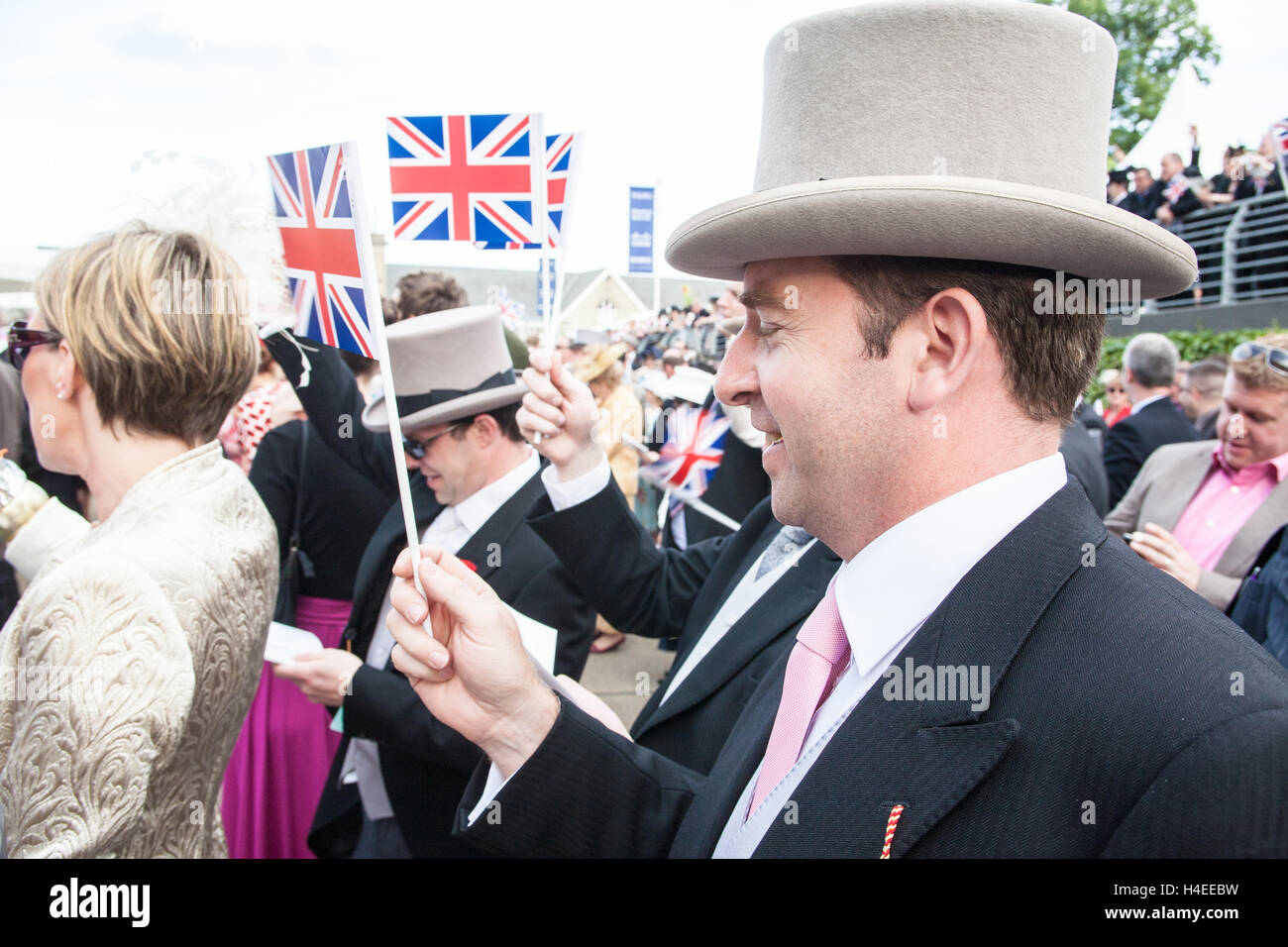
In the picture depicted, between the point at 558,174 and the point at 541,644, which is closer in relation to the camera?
the point at 541,644

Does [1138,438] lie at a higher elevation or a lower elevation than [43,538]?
lower

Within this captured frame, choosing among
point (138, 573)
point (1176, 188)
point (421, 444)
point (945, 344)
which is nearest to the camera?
point (945, 344)

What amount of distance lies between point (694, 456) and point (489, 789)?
2.91 meters

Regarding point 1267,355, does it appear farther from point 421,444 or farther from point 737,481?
point 421,444

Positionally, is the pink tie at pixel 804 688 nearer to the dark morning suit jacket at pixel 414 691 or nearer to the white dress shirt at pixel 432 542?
the dark morning suit jacket at pixel 414 691

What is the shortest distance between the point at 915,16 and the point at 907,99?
0.38ft

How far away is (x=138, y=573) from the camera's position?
5.81 feet

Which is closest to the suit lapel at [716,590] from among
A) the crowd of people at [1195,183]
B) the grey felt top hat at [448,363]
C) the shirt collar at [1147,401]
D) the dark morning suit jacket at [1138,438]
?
the grey felt top hat at [448,363]

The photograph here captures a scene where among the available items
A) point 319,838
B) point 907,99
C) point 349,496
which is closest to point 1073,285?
point 907,99

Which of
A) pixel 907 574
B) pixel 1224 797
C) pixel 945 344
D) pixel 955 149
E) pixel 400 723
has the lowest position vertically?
pixel 400 723

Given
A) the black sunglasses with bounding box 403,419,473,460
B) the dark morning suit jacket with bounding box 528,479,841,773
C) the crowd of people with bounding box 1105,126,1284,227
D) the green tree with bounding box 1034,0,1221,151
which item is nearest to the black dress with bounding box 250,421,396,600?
the black sunglasses with bounding box 403,419,473,460

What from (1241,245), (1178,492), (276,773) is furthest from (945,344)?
(1241,245)

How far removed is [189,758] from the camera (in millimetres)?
1941

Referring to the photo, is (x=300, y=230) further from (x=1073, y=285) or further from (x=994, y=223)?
(x=1073, y=285)
